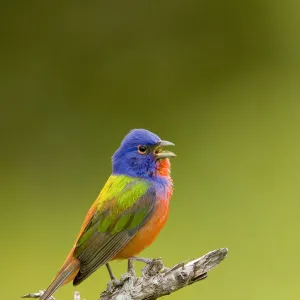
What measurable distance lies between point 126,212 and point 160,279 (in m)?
0.47

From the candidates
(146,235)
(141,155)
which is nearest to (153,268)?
(146,235)

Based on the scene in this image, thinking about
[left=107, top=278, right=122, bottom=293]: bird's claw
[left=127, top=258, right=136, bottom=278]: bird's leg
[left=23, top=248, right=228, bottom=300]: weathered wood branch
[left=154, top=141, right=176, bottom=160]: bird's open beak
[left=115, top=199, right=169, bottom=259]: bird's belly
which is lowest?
[left=23, top=248, right=228, bottom=300]: weathered wood branch

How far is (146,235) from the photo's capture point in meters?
3.52

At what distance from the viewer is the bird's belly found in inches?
138

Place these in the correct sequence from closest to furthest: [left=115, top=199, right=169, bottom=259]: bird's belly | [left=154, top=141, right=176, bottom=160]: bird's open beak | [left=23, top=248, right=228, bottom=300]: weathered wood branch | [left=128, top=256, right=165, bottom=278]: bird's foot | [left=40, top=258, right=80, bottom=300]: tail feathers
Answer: [left=23, top=248, right=228, bottom=300]: weathered wood branch, [left=128, top=256, right=165, bottom=278]: bird's foot, [left=40, top=258, right=80, bottom=300]: tail feathers, [left=115, top=199, right=169, bottom=259]: bird's belly, [left=154, top=141, right=176, bottom=160]: bird's open beak

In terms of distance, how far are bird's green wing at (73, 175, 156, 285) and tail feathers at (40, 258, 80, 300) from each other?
0.07 feet

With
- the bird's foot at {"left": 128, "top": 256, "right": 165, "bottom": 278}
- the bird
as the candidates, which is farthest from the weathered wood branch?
the bird

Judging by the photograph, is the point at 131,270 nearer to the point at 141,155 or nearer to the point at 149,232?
the point at 149,232

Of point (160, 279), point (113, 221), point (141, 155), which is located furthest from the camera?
point (141, 155)

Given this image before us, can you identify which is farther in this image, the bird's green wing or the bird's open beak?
the bird's open beak

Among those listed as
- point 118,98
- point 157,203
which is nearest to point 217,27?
point 118,98

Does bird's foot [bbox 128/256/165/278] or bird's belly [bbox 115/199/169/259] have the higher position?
bird's belly [bbox 115/199/169/259]

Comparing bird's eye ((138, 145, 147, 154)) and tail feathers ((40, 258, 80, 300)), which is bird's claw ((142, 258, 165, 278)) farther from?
bird's eye ((138, 145, 147, 154))

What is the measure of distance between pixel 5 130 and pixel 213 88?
186 centimetres
